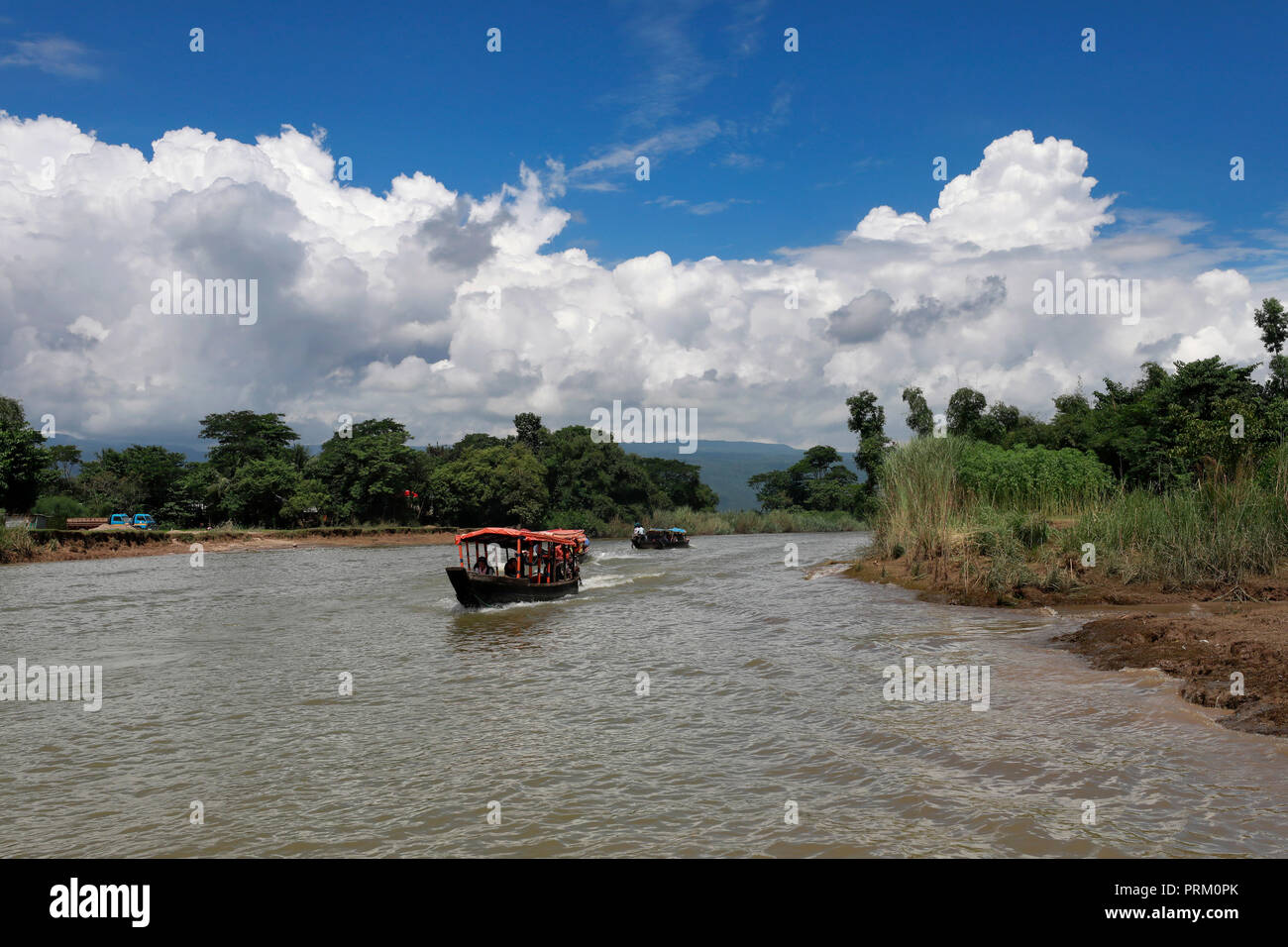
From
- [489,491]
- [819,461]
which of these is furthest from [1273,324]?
[819,461]

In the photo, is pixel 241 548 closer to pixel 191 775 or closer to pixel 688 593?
pixel 688 593

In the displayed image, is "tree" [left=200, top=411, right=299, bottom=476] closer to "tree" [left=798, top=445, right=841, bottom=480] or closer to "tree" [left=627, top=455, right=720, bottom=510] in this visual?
"tree" [left=627, top=455, right=720, bottom=510]

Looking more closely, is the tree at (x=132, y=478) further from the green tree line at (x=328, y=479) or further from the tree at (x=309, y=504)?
the tree at (x=309, y=504)

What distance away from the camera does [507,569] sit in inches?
955

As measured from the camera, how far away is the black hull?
71.6ft

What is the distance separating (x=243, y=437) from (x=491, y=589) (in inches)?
2215

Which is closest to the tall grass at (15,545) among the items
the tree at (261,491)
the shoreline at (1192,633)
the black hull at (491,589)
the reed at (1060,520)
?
the tree at (261,491)

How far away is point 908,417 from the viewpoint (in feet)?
164

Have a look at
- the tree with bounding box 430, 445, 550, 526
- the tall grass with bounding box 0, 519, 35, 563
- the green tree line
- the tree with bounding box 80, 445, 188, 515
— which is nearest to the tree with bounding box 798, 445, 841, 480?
the green tree line

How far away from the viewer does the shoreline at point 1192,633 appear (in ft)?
29.1

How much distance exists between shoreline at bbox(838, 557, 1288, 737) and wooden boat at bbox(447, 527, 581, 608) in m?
11.3

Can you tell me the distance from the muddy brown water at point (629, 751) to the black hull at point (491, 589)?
166 inches

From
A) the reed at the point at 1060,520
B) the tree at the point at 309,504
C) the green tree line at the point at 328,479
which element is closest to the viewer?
the reed at the point at 1060,520

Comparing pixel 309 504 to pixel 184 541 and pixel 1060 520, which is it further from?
pixel 1060 520
